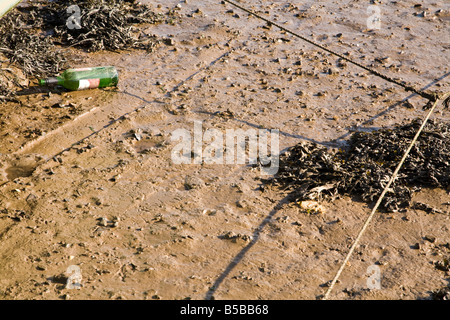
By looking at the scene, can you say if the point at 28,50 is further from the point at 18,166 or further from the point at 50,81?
the point at 18,166

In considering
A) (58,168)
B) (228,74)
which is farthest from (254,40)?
(58,168)

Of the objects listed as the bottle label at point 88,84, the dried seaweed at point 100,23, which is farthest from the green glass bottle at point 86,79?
the dried seaweed at point 100,23

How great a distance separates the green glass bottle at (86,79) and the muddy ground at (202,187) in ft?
0.33

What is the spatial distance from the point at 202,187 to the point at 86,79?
2057 millimetres

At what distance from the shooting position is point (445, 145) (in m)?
4.34

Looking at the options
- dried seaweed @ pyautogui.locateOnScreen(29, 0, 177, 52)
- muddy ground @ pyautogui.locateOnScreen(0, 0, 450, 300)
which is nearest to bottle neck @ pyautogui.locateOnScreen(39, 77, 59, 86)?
muddy ground @ pyautogui.locateOnScreen(0, 0, 450, 300)

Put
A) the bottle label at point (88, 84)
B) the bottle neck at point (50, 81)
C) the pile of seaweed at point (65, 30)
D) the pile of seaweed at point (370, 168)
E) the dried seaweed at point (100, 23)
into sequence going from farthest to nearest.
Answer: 1. the dried seaweed at point (100, 23)
2. the pile of seaweed at point (65, 30)
3. the bottle label at point (88, 84)
4. the bottle neck at point (50, 81)
5. the pile of seaweed at point (370, 168)

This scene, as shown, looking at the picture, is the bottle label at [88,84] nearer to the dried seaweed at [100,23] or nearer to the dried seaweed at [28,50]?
the dried seaweed at [28,50]

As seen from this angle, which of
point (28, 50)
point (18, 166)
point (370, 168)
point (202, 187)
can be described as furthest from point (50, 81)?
point (370, 168)

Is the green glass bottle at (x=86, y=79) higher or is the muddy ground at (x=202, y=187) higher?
the green glass bottle at (x=86, y=79)

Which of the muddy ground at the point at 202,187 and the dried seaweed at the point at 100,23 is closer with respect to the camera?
the muddy ground at the point at 202,187

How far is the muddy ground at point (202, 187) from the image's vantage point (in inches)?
126

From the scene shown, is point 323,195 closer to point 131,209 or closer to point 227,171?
point 227,171

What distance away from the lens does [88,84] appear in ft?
16.8
